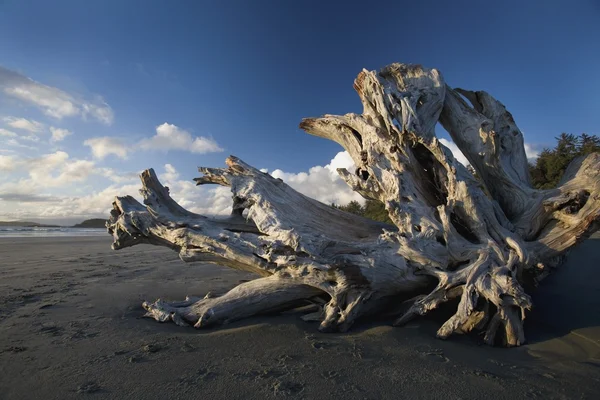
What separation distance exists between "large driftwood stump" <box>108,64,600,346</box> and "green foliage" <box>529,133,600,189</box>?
1320 centimetres

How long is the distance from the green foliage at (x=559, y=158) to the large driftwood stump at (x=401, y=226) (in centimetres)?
1320

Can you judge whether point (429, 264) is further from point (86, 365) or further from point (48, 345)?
point (48, 345)

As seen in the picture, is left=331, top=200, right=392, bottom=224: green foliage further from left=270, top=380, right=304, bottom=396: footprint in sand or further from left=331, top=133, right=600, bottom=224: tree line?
left=270, top=380, right=304, bottom=396: footprint in sand

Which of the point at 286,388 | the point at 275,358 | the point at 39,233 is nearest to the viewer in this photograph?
the point at 286,388

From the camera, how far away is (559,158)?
1636 centimetres

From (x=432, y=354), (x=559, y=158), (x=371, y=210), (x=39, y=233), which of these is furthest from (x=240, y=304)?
(x=39, y=233)

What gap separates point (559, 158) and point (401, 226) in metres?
17.1

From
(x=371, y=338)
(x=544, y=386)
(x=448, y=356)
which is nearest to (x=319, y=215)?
(x=371, y=338)

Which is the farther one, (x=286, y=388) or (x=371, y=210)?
(x=371, y=210)

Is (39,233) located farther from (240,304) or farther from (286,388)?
(286,388)

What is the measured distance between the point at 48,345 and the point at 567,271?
28.8 ft

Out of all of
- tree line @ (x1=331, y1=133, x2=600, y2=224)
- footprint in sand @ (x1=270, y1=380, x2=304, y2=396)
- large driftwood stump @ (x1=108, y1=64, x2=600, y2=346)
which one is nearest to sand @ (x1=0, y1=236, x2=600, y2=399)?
footprint in sand @ (x1=270, y1=380, x2=304, y2=396)

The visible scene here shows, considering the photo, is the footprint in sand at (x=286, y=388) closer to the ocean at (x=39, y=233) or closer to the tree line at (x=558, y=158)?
the tree line at (x=558, y=158)

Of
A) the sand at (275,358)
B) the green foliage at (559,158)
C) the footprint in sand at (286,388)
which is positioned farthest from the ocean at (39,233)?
the green foliage at (559,158)
